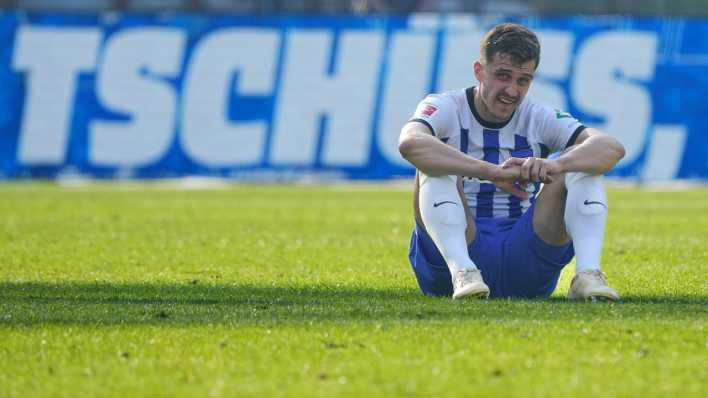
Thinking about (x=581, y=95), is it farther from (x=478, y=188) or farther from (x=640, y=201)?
(x=478, y=188)

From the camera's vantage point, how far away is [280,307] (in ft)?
23.6

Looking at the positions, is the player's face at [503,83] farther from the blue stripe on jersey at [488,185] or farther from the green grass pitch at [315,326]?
the green grass pitch at [315,326]

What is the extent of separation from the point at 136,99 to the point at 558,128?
18.2m

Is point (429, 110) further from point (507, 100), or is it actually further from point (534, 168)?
point (534, 168)

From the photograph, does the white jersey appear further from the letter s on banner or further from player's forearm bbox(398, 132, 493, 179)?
the letter s on banner

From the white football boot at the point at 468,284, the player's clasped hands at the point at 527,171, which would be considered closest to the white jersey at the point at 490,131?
the player's clasped hands at the point at 527,171

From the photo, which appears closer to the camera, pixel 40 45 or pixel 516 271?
pixel 516 271

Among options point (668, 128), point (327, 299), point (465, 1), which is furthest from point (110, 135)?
point (327, 299)

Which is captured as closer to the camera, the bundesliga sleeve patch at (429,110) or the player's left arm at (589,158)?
the player's left arm at (589,158)

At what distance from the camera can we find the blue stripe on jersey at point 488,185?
743 centimetres

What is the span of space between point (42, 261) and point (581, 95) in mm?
15759

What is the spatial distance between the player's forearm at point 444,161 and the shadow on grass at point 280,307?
630 mm

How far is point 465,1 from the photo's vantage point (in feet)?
89.0

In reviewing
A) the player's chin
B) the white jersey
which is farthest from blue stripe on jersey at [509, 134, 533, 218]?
the player's chin
